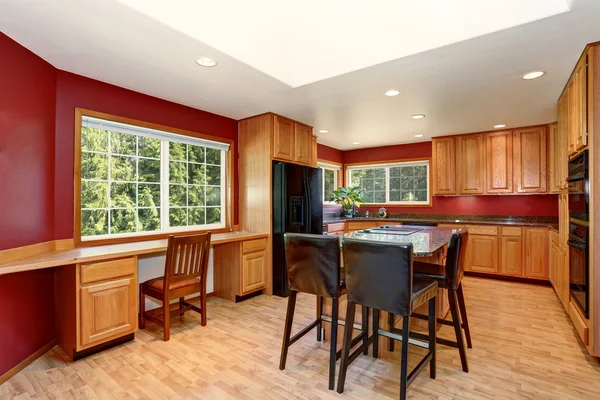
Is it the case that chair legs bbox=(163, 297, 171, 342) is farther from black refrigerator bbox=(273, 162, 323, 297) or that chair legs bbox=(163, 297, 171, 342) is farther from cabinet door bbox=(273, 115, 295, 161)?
Result: cabinet door bbox=(273, 115, 295, 161)

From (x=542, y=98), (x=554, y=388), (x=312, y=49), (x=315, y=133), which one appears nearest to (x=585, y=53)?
(x=542, y=98)

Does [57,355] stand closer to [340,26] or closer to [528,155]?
[340,26]

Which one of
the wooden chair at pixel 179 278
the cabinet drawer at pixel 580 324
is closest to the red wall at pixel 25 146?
the wooden chair at pixel 179 278

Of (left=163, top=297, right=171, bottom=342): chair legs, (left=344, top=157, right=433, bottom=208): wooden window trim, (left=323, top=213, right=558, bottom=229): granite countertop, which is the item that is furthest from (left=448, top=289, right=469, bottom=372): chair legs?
(left=344, top=157, right=433, bottom=208): wooden window trim

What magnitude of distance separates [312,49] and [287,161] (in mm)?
1658

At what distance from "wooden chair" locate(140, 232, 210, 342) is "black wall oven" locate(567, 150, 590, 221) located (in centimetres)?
312

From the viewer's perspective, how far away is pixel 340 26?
2.60 meters

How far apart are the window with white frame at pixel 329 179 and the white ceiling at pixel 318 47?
268 cm

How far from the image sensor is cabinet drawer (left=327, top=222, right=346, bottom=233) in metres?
5.25

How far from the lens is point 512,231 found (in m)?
4.53

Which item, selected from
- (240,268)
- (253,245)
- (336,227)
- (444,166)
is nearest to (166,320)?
(240,268)

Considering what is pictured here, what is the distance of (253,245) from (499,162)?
4008mm

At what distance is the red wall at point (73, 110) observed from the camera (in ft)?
8.74

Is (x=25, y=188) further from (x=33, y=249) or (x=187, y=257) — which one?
(x=187, y=257)
